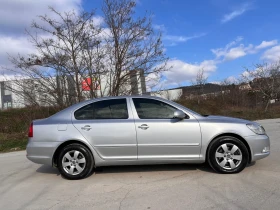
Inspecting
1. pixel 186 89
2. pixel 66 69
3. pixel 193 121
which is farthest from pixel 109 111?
pixel 186 89

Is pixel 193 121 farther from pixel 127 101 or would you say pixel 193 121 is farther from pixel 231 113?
pixel 231 113

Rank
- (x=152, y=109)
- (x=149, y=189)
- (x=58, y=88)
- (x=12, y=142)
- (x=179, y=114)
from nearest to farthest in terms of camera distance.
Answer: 1. (x=149, y=189)
2. (x=179, y=114)
3. (x=152, y=109)
4. (x=12, y=142)
5. (x=58, y=88)

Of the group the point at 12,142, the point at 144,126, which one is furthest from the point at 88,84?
the point at 144,126

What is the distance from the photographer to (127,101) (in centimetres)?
565

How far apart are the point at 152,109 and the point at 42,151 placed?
228cm

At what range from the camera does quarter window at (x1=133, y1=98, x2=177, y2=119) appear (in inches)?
217

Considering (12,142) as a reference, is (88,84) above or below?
above

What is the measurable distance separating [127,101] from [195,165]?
6.52 ft

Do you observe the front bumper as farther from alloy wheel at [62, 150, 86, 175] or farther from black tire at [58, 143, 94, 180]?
alloy wheel at [62, 150, 86, 175]

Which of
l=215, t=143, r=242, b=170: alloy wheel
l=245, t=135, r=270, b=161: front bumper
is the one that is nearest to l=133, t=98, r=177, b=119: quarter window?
l=215, t=143, r=242, b=170: alloy wheel

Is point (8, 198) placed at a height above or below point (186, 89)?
below

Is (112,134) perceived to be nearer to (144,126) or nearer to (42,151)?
(144,126)

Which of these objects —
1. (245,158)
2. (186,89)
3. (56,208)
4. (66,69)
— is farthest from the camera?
(186,89)

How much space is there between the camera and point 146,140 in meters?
5.35
